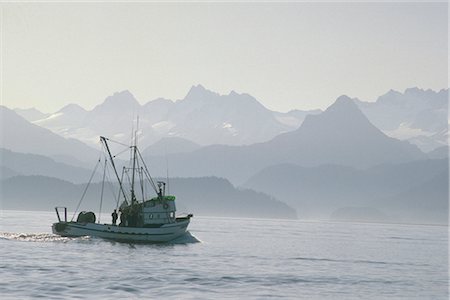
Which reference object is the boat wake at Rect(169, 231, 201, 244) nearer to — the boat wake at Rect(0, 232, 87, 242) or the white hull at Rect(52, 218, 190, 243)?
the white hull at Rect(52, 218, 190, 243)

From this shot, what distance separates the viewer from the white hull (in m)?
120

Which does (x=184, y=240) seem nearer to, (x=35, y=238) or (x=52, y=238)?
(x=52, y=238)

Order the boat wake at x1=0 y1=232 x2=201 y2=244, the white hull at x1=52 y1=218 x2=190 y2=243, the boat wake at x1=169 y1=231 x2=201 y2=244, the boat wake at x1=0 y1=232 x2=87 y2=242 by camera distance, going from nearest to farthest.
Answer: the white hull at x1=52 y1=218 x2=190 y2=243
the boat wake at x1=0 y1=232 x2=201 y2=244
the boat wake at x1=0 y1=232 x2=87 y2=242
the boat wake at x1=169 y1=231 x2=201 y2=244

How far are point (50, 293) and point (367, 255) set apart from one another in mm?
83353

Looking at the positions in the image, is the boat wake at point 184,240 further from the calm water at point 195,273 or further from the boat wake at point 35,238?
the boat wake at point 35,238

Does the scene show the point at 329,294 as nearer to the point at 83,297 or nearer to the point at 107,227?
the point at 83,297

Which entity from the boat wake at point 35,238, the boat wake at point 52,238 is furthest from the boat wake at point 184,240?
the boat wake at point 35,238

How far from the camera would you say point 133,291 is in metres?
65.6

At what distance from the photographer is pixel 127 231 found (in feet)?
394

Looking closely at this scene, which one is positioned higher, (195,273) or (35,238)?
(35,238)

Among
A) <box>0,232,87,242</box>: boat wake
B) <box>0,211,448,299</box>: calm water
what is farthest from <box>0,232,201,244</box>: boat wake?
<box>0,211,448,299</box>: calm water

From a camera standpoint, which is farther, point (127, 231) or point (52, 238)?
point (52, 238)

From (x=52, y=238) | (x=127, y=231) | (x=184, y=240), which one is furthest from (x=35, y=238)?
(x=184, y=240)

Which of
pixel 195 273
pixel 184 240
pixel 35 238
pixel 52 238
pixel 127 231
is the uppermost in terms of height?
pixel 127 231
